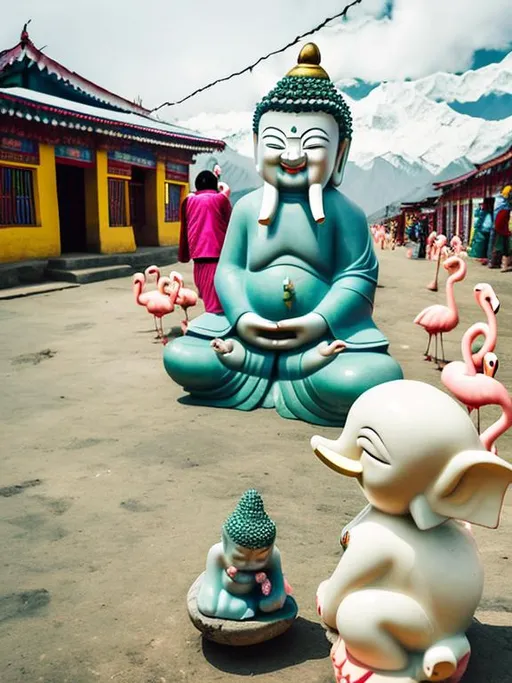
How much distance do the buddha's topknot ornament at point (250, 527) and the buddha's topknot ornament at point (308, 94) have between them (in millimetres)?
3180

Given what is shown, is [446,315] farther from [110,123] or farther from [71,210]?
[71,210]

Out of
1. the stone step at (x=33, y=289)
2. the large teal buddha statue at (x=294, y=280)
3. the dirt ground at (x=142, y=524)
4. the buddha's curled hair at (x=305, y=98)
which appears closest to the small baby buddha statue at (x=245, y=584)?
the dirt ground at (x=142, y=524)

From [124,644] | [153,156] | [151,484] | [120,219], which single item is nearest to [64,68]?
[153,156]

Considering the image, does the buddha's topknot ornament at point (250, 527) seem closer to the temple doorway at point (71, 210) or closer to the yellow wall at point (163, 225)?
the temple doorway at point (71, 210)

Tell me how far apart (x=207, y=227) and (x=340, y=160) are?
6.28ft

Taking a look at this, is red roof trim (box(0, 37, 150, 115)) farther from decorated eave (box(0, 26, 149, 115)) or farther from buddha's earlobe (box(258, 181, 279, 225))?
buddha's earlobe (box(258, 181, 279, 225))

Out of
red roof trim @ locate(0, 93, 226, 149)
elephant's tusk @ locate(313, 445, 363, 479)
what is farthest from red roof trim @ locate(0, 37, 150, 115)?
elephant's tusk @ locate(313, 445, 363, 479)

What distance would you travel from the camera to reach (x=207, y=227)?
6266 mm

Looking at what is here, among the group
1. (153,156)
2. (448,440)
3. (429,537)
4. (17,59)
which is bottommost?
(429,537)

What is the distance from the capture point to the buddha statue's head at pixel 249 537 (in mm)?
1897

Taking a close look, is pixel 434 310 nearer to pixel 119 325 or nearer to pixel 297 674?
pixel 119 325

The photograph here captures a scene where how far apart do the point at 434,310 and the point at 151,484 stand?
142 inches

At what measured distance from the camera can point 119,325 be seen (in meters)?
7.77

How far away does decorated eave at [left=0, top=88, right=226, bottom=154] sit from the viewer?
33.4 ft
